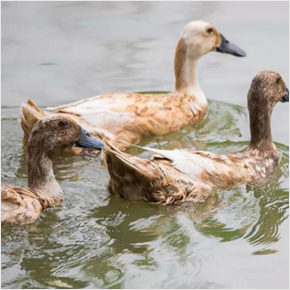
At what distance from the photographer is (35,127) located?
1055 centimetres

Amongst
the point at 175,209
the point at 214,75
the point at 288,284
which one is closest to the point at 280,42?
the point at 214,75

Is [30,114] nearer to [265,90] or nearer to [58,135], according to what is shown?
[58,135]

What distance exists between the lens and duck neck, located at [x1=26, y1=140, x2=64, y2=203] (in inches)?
415

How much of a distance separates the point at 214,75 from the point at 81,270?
5.47 meters

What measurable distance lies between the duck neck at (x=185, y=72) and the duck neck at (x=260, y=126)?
170 cm

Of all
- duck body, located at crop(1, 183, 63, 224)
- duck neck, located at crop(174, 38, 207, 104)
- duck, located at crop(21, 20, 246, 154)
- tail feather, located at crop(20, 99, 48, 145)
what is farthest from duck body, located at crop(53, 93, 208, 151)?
duck body, located at crop(1, 183, 63, 224)

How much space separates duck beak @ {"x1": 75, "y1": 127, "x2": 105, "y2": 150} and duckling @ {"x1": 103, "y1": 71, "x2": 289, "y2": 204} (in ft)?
0.84

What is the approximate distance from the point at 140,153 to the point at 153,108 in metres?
0.65

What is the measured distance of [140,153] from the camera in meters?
11.9

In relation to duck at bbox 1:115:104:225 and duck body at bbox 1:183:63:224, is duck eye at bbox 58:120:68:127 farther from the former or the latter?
duck body at bbox 1:183:63:224

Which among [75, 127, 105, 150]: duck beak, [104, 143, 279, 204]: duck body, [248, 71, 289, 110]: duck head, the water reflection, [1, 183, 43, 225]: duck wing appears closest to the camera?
the water reflection

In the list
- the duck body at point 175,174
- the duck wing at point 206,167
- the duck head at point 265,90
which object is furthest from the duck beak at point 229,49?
the duck wing at point 206,167

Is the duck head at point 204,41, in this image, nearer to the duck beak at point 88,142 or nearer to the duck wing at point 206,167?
the duck wing at point 206,167

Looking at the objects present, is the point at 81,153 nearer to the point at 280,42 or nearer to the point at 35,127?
the point at 35,127
